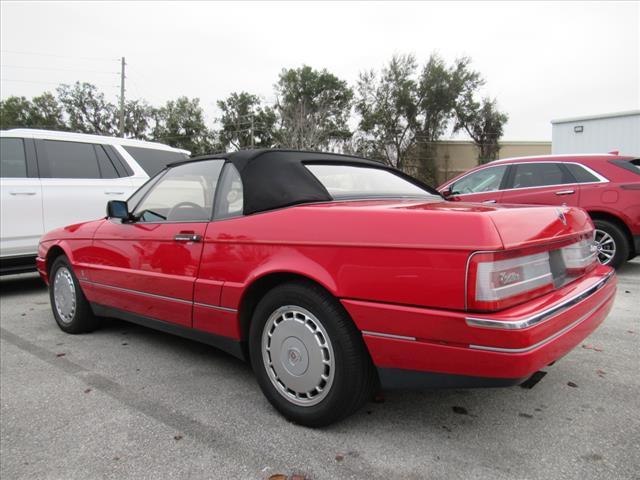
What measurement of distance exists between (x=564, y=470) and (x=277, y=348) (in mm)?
1377

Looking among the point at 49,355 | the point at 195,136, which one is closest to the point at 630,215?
the point at 49,355

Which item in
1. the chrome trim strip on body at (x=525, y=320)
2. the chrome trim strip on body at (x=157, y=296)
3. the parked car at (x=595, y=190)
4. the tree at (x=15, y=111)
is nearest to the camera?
the chrome trim strip on body at (x=525, y=320)

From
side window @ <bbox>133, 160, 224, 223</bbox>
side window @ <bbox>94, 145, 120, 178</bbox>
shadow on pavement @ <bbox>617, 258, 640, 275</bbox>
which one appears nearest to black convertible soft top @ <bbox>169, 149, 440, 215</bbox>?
side window @ <bbox>133, 160, 224, 223</bbox>

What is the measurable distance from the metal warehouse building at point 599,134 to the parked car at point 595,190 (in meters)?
7.97

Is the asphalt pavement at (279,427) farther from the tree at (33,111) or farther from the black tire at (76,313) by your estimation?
the tree at (33,111)

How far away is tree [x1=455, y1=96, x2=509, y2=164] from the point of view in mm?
32812

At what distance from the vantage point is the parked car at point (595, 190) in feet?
18.3

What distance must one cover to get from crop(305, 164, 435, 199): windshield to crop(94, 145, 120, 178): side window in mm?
4397

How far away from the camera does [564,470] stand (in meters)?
1.83

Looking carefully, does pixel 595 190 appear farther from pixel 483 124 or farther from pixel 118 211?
pixel 483 124

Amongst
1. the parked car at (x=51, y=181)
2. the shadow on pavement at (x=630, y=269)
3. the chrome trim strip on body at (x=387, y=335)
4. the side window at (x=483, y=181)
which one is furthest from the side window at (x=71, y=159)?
the shadow on pavement at (x=630, y=269)

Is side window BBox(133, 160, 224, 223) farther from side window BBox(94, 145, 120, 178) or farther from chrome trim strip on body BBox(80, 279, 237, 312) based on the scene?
side window BBox(94, 145, 120, 178)

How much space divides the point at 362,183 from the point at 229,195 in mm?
839

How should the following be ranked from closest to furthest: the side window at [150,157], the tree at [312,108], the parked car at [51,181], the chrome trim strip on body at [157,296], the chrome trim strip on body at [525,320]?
1. the chrome trim strip on body at [525,320]
2. the chrome trim strip on body at [157,296]
3. the parked car at [51,181]
4. the side window at [150,157]
5. the tree at [312,108]
